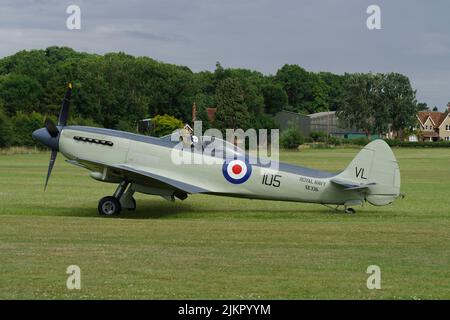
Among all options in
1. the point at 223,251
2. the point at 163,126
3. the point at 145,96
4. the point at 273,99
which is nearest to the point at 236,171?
the point at 223,251

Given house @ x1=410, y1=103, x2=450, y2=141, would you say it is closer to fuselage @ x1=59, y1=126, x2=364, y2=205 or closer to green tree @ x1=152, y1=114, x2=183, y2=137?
green tree @ x1=152, y1=114, x2=183, y2=137

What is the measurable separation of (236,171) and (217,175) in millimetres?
416

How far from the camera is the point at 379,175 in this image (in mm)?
14008

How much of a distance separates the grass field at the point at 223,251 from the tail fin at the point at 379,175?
477mm

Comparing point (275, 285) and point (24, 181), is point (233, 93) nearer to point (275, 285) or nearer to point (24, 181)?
point (24, 181)

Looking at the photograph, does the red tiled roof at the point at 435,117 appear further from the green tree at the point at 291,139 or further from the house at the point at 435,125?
the green tree at the point at 291,139

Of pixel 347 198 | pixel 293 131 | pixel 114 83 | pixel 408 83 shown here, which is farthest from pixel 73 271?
pixel 408 83

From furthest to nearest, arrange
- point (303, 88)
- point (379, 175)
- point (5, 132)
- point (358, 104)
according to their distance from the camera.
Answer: point (303, 88) < point (358, 104) < point (5, 132) < point (379, 175)

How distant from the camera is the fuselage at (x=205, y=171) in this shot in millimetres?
14102

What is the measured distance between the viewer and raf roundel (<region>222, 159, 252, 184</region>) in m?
14.1

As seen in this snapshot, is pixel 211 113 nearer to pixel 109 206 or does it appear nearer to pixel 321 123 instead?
pixel 321 123

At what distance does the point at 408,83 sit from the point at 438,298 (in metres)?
104
